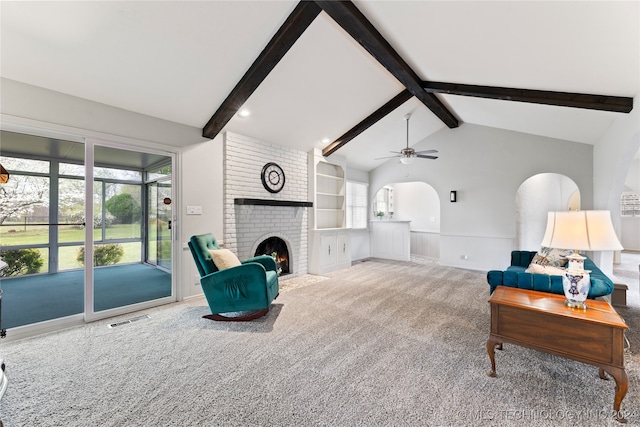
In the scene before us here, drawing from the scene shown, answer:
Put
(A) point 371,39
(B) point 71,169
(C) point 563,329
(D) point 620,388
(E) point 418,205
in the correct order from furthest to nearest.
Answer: (E) point 418,205 → (B) point 71,169 → (A) point 371,39 → (C) point 563,329 → (D) point 620,388

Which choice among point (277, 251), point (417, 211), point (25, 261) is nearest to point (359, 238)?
point (417, 211)

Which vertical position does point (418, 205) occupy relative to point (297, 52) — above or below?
below

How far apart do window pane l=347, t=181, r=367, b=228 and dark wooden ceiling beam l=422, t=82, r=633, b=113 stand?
3.41m

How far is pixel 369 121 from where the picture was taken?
5031mm

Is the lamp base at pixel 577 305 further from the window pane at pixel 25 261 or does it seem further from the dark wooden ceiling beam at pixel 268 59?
the window pane at pixel 25 261

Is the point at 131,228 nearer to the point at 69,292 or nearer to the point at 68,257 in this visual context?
the point at 68,257

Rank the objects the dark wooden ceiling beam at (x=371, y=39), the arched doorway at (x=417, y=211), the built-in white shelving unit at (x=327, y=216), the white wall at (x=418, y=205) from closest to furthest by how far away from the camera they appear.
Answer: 1. the dark wooden ceiling beam at (x=371, y=39)
2. the built-in white shelving unit at (x=327, y=216)
3. the arched doorway at (x=417, y=211)
4. the white wall at (x=418, y=205)

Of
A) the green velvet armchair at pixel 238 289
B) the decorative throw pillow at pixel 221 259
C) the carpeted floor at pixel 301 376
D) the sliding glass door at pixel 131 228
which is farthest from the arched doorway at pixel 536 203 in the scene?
the sliding glass door at pixel 131 228

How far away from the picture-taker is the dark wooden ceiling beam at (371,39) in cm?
257

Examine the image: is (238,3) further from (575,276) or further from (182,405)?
(575,276)

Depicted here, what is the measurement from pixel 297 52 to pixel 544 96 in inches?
123

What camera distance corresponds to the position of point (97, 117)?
10.1ft

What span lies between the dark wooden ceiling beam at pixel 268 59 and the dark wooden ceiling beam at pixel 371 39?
0.63ft

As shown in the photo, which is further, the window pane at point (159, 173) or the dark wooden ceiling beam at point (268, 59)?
the window pane at point (159, 173)
